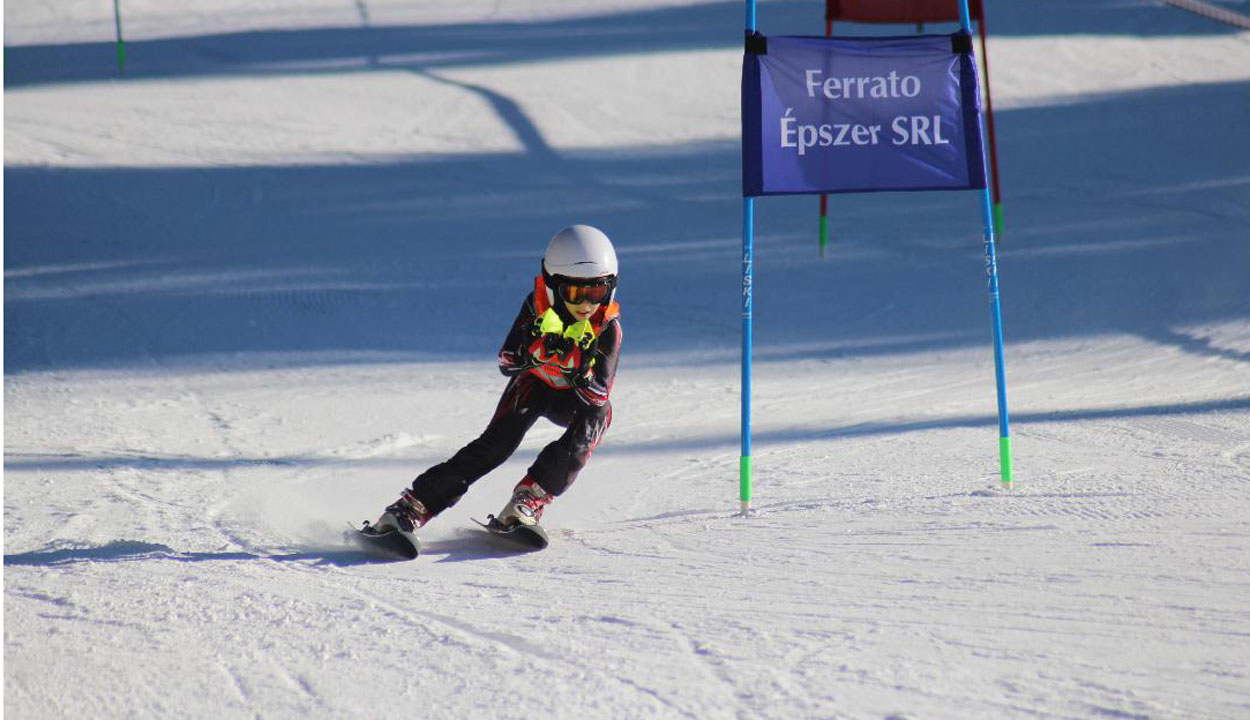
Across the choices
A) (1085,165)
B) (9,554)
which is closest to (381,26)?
(1085,165)

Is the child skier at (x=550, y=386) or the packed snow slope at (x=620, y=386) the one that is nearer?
the packed snow slope at (x=620, y=386)

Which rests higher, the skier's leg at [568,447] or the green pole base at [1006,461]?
the skier's leg at [568,447]

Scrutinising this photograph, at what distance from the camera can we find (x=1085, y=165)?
43.1 ft

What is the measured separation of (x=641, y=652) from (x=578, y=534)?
1.45 m

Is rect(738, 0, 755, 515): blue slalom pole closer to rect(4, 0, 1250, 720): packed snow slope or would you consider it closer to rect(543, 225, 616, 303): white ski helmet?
rect(4, 0, 1250, 720): packed snow slope

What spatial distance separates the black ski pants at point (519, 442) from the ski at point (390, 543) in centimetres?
18

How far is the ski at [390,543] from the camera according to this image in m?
4.28

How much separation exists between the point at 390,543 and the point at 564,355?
0.86 meters

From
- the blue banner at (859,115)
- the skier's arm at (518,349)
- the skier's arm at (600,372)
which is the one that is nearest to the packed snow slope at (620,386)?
the skier's arm at (600,372)

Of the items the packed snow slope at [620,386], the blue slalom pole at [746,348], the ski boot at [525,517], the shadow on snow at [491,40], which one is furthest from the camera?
the shadow on snow at [491,40]

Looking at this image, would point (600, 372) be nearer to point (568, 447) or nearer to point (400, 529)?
point (568, 447)

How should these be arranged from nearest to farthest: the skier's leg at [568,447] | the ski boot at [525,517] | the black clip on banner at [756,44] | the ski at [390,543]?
the ski at [390,543] < the ski boot at [525,517] < the skier's leg at [568,447] < the black clip on banner at [756,44]

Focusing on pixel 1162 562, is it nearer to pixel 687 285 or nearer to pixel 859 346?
pixel 859 346

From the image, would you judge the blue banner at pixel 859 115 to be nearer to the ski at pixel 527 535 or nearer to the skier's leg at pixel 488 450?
the skier's leg at pixel 488 450
